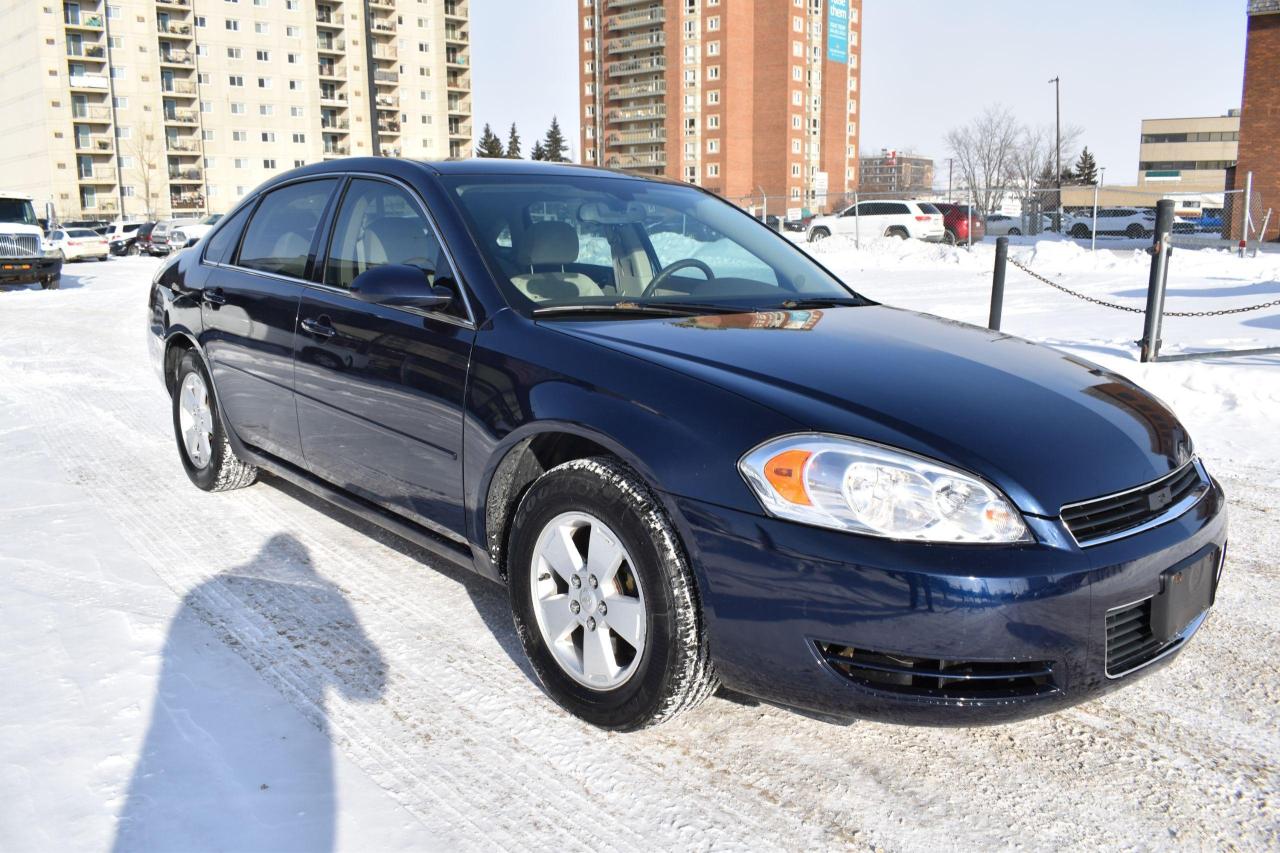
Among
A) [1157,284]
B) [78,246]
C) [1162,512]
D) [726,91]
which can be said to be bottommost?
[1162,512]

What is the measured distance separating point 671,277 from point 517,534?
3.87ft

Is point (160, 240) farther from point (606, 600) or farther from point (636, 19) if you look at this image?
point (636, 19)

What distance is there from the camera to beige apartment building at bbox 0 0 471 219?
249ft

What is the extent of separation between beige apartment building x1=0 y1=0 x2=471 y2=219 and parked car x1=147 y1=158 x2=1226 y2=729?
76404 millimetres

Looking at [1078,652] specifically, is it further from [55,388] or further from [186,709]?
[55,388]

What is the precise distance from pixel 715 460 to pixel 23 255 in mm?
21815

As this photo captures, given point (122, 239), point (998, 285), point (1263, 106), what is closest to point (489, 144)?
point (122, 239)

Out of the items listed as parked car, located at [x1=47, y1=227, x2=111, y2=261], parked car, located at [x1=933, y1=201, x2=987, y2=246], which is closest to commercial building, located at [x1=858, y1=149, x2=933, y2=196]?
parked car, located at [x1=933, y1=201, x2=987, y2=246]

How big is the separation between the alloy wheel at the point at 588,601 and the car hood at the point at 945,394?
516 mm

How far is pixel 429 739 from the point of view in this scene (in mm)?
2732

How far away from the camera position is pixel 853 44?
3999 inches

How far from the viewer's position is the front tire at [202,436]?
15.9 ft

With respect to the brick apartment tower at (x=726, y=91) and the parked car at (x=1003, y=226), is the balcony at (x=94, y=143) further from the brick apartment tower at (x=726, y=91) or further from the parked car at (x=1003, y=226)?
the parked car at (x=1003, y=226)

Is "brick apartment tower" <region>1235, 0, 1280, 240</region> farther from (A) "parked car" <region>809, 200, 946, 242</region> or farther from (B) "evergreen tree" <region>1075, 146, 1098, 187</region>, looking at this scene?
(B) "evergreen tree" <region>1075, 146, 1098, 187</region>
